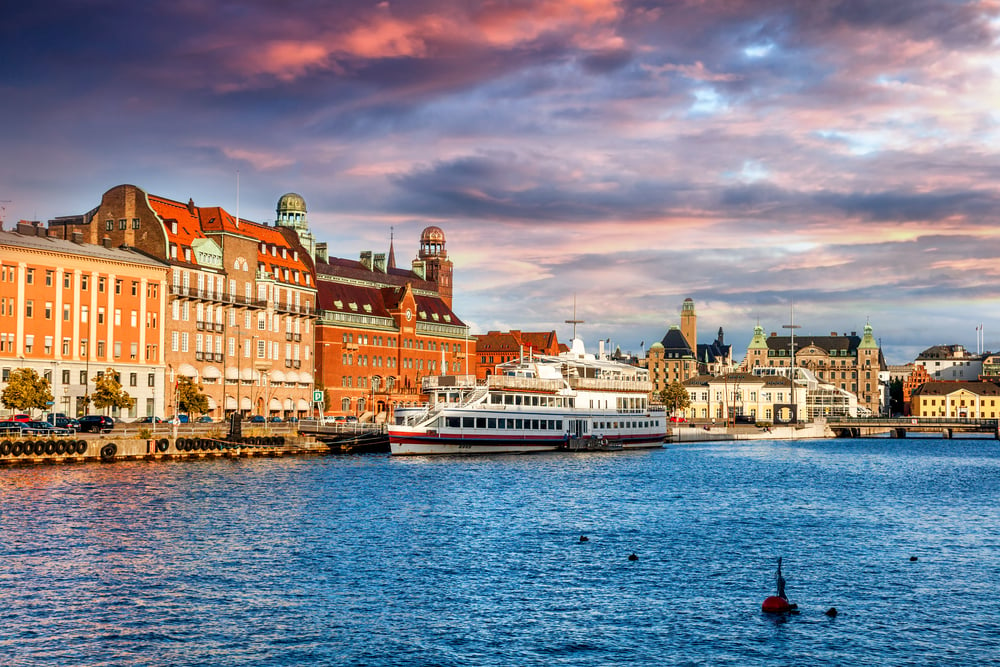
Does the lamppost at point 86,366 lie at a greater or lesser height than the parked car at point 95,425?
greater

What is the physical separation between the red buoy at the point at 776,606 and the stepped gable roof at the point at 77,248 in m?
94.2

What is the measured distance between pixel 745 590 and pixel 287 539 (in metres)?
22.9

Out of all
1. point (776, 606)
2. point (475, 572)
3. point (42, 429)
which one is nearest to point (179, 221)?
point (42, 429)

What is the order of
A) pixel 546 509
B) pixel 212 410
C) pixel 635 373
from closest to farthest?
pixel 546 509, pixel 212 410, pixel 635 373

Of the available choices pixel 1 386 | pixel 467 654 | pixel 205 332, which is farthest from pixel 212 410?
pixel 467 654

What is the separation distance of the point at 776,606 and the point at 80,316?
319 ft

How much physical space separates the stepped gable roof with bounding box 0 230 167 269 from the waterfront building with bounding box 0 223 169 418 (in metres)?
0.14

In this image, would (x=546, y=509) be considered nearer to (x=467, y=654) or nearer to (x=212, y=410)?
(x=467, y=654)

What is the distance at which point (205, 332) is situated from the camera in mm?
139125

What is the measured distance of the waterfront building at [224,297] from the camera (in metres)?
134

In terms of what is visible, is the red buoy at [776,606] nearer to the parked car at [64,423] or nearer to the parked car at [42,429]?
the parked car at [42,429]

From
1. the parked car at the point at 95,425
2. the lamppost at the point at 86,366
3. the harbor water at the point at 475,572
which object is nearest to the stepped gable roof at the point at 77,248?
the lamppost at the point at 86,366

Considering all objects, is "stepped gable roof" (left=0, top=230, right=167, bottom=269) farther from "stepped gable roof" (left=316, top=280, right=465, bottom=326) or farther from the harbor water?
"stepped gable roof" (left=316, top=280, right=465, bottom=326)

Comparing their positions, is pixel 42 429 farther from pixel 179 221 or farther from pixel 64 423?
pixel 179 221
